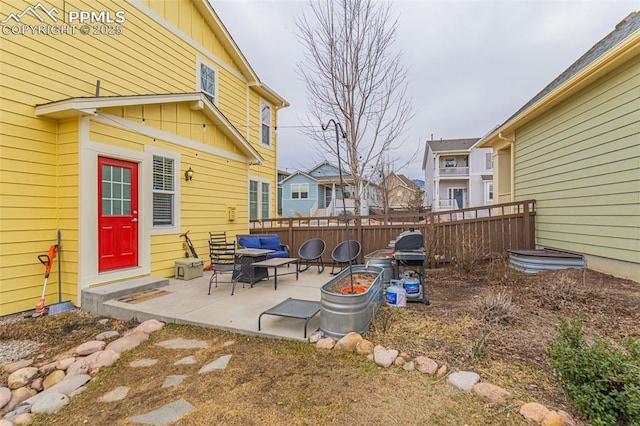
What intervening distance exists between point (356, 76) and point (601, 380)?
8186mm

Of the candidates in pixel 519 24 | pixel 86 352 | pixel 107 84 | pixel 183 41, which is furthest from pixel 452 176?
pixel 86 352

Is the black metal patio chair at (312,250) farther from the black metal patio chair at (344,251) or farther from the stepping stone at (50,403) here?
the stepping stone at (50,403)

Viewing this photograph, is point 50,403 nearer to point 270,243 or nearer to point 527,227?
point 270,243

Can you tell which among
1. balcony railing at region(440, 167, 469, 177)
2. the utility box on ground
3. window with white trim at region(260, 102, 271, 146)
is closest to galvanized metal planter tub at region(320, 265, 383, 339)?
the utility box on ground

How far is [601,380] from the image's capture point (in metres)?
1.83

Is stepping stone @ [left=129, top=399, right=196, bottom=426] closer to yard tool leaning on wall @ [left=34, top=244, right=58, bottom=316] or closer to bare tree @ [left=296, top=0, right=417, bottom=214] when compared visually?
yard tool leaning on wall @ [left=34, top=244, right=58, bottom=316]

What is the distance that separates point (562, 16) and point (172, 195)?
9889 millimetres

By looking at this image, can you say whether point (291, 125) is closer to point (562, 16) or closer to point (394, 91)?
point (394, 91)

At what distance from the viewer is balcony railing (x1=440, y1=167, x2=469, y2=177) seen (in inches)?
966

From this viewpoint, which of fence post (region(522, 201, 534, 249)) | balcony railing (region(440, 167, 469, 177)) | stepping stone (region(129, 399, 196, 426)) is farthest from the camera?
balcony railing (region(440, 167, 469, 177))

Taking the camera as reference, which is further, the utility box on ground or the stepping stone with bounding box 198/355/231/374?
the utility box on ground

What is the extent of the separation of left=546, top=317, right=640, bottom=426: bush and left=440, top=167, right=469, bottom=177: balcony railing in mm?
24763

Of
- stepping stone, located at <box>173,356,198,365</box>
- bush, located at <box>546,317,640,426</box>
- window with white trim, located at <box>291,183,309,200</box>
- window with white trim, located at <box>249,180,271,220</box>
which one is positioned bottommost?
stepping stone, located at <box>173,356,198,365</box>

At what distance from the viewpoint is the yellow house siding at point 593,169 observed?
192 inches
